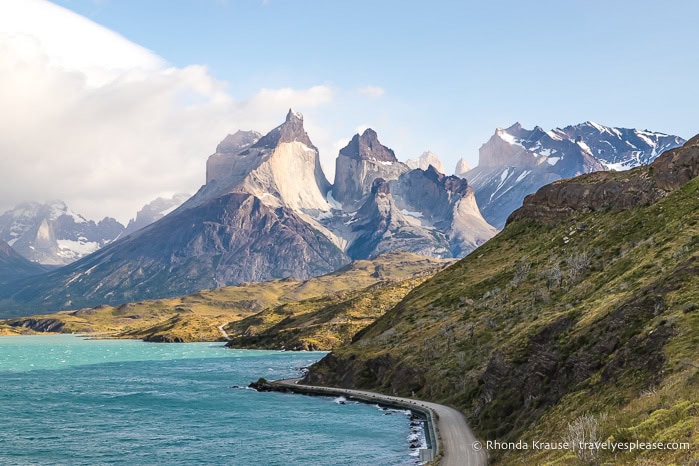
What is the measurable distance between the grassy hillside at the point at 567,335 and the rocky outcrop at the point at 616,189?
26.7 inches

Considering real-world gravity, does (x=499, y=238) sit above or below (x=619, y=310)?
above

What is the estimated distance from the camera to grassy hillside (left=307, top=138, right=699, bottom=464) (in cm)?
5047

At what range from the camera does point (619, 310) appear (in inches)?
2719

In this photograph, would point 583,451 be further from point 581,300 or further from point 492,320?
point 492,320

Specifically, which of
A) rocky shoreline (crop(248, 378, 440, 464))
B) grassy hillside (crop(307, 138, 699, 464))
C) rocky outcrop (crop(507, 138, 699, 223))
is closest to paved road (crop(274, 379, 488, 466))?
rocky shoreline (crop(248, 378, 440, 464))

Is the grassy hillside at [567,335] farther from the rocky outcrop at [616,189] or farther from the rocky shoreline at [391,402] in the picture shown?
the rocky shoreline at [391,402]

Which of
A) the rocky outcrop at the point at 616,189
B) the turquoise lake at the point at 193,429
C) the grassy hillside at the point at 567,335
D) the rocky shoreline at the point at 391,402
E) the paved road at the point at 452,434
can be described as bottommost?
the turquoise lake at the point at 193,429

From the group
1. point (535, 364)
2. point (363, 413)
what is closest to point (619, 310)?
point (535, 364)

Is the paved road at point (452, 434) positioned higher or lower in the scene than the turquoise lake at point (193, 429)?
higher

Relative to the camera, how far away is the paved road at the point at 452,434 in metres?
70.6

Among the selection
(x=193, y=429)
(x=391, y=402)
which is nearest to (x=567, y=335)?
(x=391, y=402)

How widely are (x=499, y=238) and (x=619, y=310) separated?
117m

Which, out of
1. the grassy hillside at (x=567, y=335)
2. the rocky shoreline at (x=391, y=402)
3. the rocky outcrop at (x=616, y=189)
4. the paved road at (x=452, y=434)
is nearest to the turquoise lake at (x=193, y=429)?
the rocky shoreline at (x=391, y=402)

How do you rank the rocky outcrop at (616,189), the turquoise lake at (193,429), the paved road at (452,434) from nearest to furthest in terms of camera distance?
the paved road at (452,434), the turquoise lake at (193,429), the rocky outcrop at (616,189)
